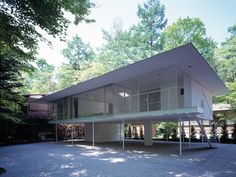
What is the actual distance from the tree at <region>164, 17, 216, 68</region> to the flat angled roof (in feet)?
47.9

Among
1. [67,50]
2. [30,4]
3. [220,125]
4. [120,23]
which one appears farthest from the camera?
[67,50]

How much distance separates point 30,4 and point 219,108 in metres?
20.7

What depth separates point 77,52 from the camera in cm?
4084

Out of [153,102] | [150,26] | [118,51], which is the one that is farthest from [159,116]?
[150,26]

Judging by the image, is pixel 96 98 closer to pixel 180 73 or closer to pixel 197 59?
pixel 180 73

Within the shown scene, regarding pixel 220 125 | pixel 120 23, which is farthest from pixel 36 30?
pixel 120 23

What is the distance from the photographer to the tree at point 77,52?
40.0m

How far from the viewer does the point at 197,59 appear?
395 inches

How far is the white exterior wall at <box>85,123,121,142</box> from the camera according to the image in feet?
64.0

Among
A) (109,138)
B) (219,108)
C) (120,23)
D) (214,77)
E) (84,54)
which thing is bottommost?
(109,138)

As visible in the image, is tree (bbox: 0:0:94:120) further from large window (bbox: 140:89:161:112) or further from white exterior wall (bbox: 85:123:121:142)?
white exterior wall (bbox: 85:123:121:142)

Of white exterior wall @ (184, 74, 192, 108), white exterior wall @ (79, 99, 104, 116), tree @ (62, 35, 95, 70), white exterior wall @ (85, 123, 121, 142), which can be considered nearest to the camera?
white exterior wall @ (184, 74, 192, 108)

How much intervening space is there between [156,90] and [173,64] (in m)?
2.86

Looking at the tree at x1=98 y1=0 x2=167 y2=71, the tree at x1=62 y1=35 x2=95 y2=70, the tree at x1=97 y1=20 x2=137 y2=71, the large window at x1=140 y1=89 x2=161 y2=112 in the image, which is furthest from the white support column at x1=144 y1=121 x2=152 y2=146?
the tree at x1=62 y1=35 x2=95 y2=70
